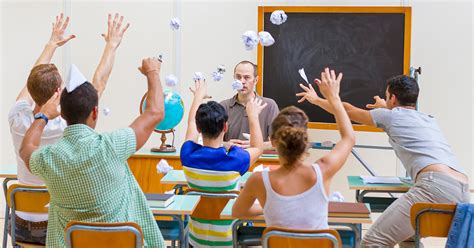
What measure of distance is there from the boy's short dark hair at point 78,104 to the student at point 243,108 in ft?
9.27

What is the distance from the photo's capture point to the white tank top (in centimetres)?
272

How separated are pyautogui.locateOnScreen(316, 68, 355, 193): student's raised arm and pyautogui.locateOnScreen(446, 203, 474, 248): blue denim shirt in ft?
2.99

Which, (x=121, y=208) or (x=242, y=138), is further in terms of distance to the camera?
(x=242, y=138)

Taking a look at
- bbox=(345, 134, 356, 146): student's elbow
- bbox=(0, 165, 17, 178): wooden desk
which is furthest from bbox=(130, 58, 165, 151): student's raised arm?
bbox=(0, 165, 17, 178): wooden desk

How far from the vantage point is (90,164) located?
8.38ft

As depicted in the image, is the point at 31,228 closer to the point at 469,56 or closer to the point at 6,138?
the point at 6,138

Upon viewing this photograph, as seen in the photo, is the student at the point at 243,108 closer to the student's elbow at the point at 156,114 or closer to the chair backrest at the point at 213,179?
the chair backrest at the point at 213,179

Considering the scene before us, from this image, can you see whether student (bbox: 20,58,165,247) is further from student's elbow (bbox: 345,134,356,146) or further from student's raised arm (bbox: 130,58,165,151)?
student's elbow (bbox: 345,134,356,146)

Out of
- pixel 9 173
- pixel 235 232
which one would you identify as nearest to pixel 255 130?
pixel 235 232

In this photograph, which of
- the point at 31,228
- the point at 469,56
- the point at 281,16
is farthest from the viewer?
the point at 469,56

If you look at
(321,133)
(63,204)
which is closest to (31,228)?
(63,204)

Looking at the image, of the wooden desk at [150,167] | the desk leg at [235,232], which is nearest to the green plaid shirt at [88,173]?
the desk leg at [235,232]

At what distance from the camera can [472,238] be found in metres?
3.45

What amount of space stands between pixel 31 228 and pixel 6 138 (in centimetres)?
368
